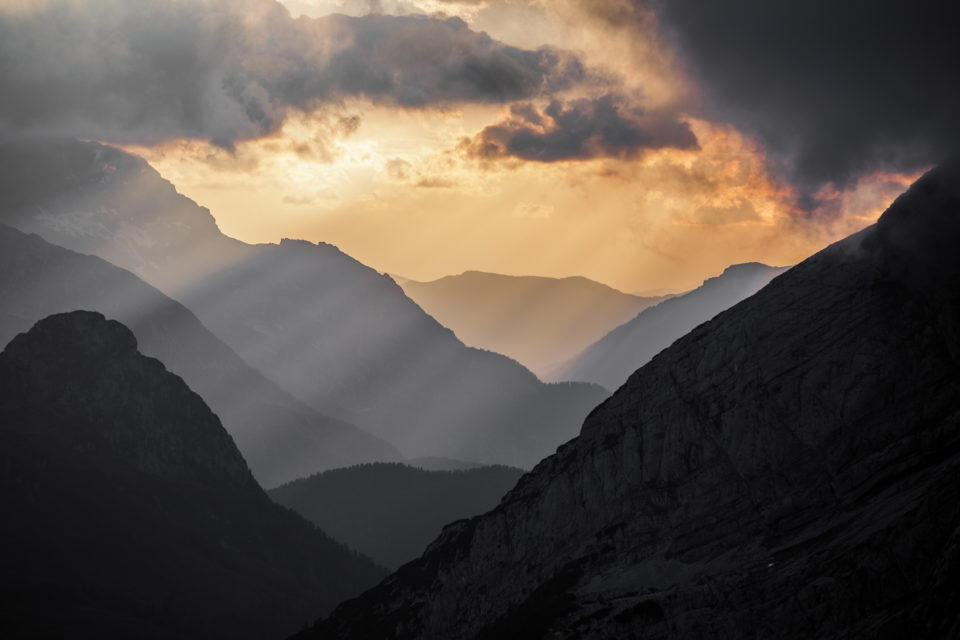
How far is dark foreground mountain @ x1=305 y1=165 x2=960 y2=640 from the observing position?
13288 centimetres

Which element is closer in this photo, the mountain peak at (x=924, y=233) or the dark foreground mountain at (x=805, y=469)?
the dark foreground mountain at (x=805, y=469)

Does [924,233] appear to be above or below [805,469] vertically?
above

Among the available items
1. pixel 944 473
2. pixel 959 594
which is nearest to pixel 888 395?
pixel 944 473

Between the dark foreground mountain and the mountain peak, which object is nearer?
the dark foreground mountain

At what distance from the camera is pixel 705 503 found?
178 m

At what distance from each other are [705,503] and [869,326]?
140 feet

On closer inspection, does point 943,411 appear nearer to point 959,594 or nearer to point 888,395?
point 888,395

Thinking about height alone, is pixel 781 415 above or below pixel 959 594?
above

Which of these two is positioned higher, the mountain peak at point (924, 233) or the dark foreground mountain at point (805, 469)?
the mountain peak at point (924, 233)

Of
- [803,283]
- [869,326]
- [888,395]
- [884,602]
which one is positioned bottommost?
[884,602]

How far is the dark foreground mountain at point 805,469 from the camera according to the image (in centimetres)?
13288

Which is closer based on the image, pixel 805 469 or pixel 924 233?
pixel 805 469

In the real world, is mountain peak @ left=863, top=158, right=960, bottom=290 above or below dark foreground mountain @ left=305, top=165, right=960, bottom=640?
above

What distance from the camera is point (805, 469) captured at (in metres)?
168
